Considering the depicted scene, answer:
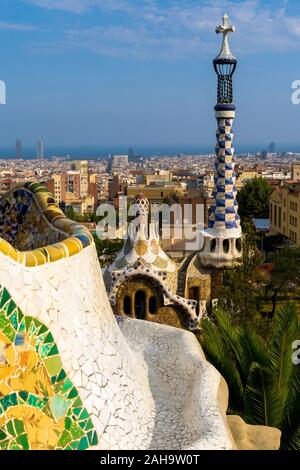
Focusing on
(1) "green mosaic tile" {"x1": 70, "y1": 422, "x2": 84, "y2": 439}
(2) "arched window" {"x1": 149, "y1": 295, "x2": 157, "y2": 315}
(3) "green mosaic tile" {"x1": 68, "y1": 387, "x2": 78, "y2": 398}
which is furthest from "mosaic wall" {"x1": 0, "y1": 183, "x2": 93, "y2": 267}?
(2) "arched window" {"x1": 149, "y1": 295, "x2": 157, "y2": 315}

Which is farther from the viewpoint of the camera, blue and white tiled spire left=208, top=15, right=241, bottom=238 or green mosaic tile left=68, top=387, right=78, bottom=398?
blue and white tiled spire left=208, top=15, right=241, bottom=238

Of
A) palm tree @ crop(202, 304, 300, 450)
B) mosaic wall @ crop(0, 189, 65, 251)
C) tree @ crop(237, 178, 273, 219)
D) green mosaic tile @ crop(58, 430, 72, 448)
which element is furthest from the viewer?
tree @ crop(237, 178, 273, 219)

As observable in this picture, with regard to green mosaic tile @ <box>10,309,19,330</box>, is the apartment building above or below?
below

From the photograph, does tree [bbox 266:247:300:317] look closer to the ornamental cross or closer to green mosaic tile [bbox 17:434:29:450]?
the ornamental cross

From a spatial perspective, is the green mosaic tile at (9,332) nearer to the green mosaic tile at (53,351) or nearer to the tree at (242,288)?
the green mosaic tile at (53,351)

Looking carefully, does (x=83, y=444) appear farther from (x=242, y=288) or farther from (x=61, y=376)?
(x=242, y=288)

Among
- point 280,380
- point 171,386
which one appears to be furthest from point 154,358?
point 280,380

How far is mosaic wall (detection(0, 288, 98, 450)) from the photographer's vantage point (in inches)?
125

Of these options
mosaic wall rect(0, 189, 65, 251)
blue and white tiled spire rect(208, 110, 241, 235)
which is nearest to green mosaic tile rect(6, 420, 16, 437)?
mosaic wall rect(0, 189, 65, 251)

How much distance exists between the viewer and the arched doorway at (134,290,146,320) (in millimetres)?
11070

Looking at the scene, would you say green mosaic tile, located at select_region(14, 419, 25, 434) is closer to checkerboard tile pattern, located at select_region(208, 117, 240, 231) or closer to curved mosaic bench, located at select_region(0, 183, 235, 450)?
curved mosaic bench, located at select_region(0, 183, 235, 450)

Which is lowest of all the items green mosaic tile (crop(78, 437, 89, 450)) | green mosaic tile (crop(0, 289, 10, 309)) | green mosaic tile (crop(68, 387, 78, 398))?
green mosaic tile (crop(78, 437, 89, 450))

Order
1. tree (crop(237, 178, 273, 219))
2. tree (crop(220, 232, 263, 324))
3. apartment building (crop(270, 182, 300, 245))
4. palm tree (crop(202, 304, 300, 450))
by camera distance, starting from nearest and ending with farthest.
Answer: palm tree (crop(202, 304, 300, 450)) < tree (crop(220, 232, 263, 324)) < apartment building (crop(270, 182, 300, 245)) < tree (crop(237, 178, 273, 219))
